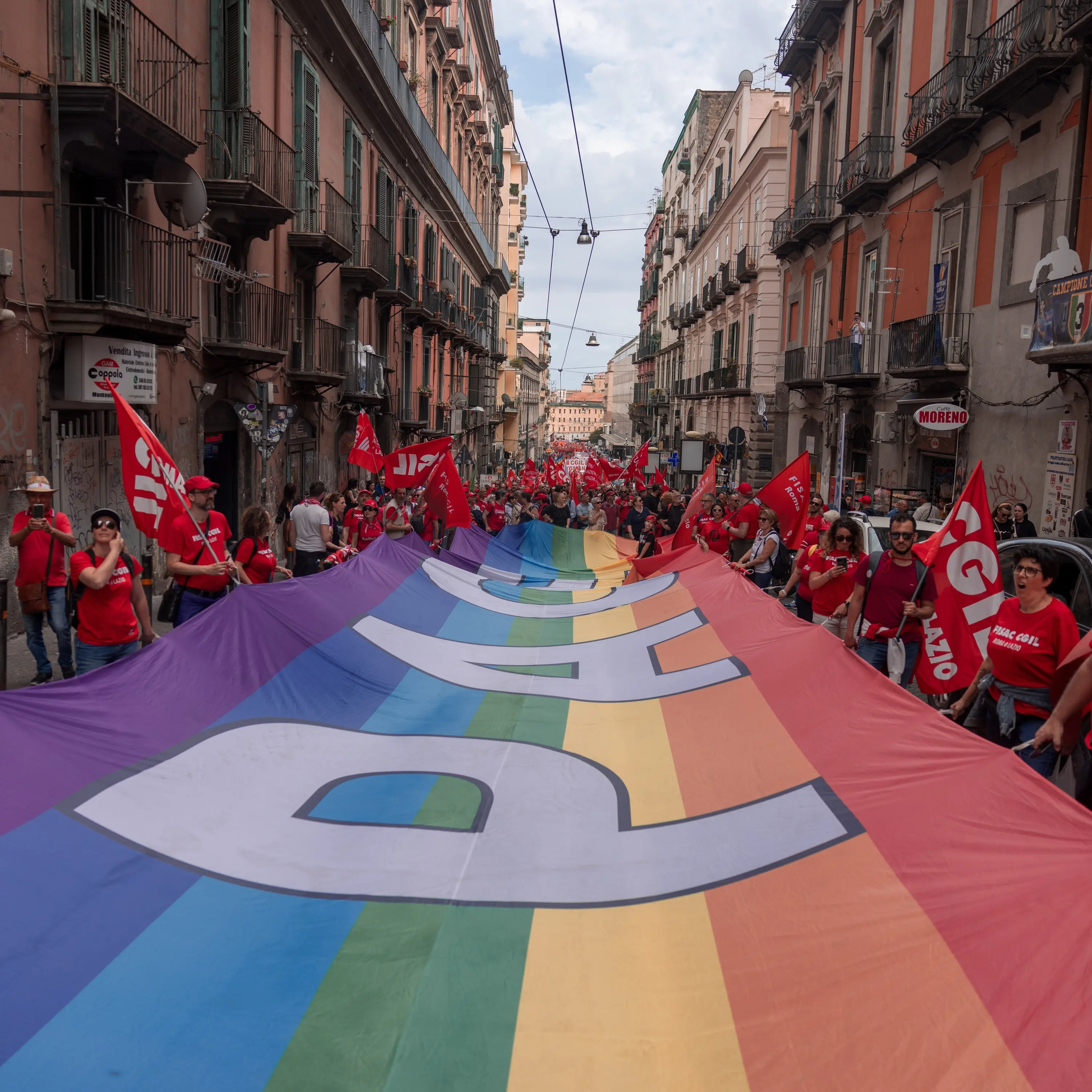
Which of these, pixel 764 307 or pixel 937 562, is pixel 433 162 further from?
pixel 937 562

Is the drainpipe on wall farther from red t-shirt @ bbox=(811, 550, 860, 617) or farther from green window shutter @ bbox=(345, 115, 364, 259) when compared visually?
green window shutter @ bbox=(345, 115, 364, 259)

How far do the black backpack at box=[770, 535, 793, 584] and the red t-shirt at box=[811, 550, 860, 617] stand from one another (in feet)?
7.60

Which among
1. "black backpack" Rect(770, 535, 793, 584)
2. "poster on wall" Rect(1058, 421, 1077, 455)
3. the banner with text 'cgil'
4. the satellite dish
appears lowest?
the banner with text 'cgil'

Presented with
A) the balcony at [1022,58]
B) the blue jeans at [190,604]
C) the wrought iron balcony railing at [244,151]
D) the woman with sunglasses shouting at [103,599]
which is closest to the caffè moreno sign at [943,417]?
the balcony at [1022,58]

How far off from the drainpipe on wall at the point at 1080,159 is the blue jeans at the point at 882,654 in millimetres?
10040

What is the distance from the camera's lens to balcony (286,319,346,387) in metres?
19.3

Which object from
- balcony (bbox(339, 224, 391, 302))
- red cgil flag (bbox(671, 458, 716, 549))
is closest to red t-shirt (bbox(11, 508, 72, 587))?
red cgil flag (bbox(671, 458, 716, 549))

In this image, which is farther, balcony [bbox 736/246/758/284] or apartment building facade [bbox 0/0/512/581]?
balcony [bbox 736/246/758/284]

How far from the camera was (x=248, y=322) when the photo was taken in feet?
55.6

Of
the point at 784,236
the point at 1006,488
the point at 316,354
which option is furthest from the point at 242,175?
the point at 784,236

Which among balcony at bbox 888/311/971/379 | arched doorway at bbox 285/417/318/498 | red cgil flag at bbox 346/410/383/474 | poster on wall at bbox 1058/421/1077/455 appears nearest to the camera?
red cgil flag at bbox 346/410/383/474

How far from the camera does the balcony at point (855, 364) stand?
2267 cm

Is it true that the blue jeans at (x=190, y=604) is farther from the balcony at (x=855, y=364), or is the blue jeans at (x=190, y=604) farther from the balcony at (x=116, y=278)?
→ the balcony at (x=855, y=364)

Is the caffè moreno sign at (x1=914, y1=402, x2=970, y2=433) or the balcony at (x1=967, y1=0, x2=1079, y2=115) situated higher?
the balcony at (x1=967, y1=0, x2=1079, y2=115)
